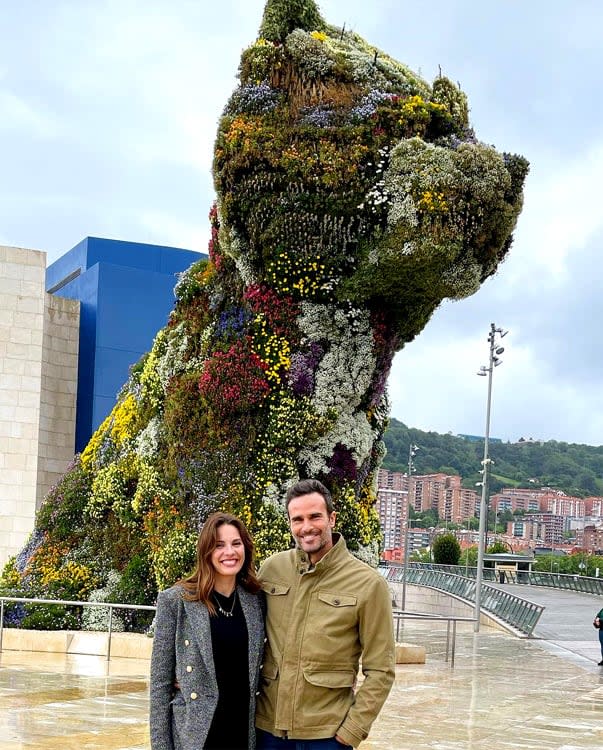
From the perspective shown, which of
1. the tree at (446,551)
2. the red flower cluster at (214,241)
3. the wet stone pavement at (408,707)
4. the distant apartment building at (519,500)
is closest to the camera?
the wet stone pavement at (408,707)

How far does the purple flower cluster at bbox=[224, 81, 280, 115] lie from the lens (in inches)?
485

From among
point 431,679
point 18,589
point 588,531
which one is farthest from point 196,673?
point 588,531

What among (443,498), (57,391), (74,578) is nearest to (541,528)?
(443,498)

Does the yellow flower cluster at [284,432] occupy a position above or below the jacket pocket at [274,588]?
above

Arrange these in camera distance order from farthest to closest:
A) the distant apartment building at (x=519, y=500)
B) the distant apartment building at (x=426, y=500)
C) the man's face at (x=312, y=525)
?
the distant apartment building at (x=519, y=500) → the distant apartment building at (x=426, y=500) → the man's face at (x=312, y=525)

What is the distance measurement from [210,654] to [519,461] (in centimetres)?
10206

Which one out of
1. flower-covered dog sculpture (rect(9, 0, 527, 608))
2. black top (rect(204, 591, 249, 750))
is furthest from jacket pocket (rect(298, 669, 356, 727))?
flower-covered dog sculpture (rect(9, 0, 527, 608))

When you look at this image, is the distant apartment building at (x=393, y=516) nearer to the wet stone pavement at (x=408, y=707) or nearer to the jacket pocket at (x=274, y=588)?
the wet stone pavement at (x=408, y=707)

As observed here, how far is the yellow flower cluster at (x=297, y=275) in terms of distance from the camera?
12.2 metres

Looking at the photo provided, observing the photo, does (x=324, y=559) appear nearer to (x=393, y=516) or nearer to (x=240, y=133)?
(x=240, y=133)

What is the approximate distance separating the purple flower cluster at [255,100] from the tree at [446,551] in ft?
150

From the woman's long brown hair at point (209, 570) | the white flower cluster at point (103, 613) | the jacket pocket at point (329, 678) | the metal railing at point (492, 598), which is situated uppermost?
the woman's long brown hair at point (209, 570)

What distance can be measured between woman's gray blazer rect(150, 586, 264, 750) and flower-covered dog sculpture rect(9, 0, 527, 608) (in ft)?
25.7

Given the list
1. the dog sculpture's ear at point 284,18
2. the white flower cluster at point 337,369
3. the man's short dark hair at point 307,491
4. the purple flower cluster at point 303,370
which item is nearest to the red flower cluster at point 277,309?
the white flower cluster at point 337,369
